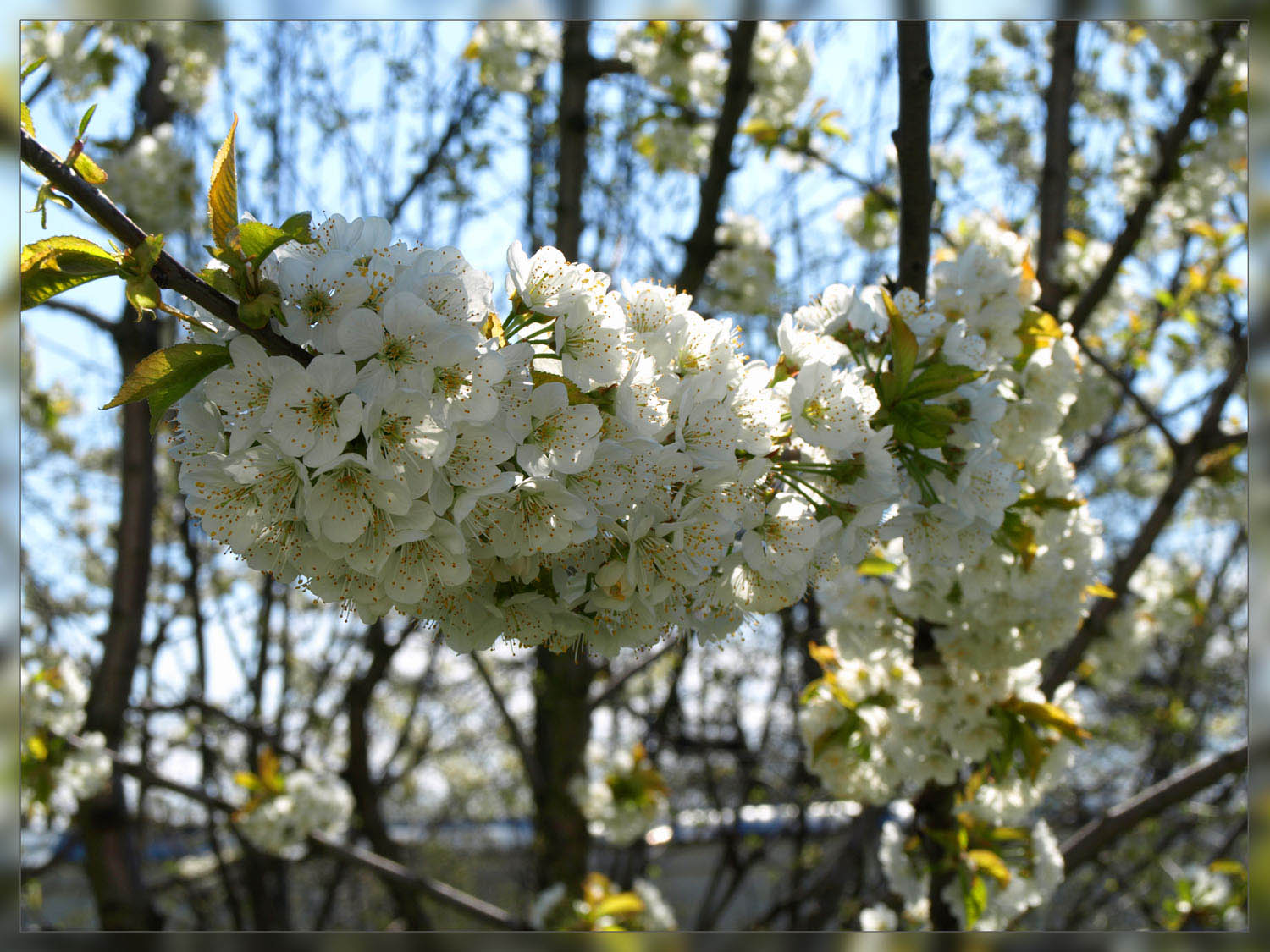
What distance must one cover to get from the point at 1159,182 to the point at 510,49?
2.37m

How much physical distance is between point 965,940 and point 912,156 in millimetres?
1602

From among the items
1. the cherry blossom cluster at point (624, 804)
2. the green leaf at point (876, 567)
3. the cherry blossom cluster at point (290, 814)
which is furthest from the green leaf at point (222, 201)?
the cherry blossom cluster at point (624, 804)

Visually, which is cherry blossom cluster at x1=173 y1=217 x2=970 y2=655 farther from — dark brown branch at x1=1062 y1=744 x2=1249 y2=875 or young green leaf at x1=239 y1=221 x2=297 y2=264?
dark brown branch at x1=1062 y1=744 x2=1249 y2=875

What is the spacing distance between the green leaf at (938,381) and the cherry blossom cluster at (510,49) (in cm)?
281

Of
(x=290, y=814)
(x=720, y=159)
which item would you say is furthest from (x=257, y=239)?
(x=290, y=814)

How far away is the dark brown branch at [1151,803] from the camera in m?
2.44

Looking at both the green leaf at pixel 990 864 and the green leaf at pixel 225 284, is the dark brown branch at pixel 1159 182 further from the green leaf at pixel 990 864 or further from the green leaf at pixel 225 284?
the green leaf at pixel 225 284

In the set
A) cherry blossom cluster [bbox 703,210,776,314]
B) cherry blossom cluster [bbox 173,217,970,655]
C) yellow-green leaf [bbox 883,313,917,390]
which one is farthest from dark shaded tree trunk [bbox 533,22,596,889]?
cherry blossom cluster [bbox 173,217,970,655]

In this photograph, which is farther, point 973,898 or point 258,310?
point 973,898

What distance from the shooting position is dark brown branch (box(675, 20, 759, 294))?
2.96 meters

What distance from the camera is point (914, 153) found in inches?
72.9

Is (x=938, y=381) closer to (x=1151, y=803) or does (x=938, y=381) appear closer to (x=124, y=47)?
(x=1151, y=803)

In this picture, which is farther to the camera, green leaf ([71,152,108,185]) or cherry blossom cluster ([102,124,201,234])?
cherry blossom cluster ([102,124,201,234])

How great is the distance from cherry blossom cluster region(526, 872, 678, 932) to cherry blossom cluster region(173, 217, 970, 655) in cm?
209
